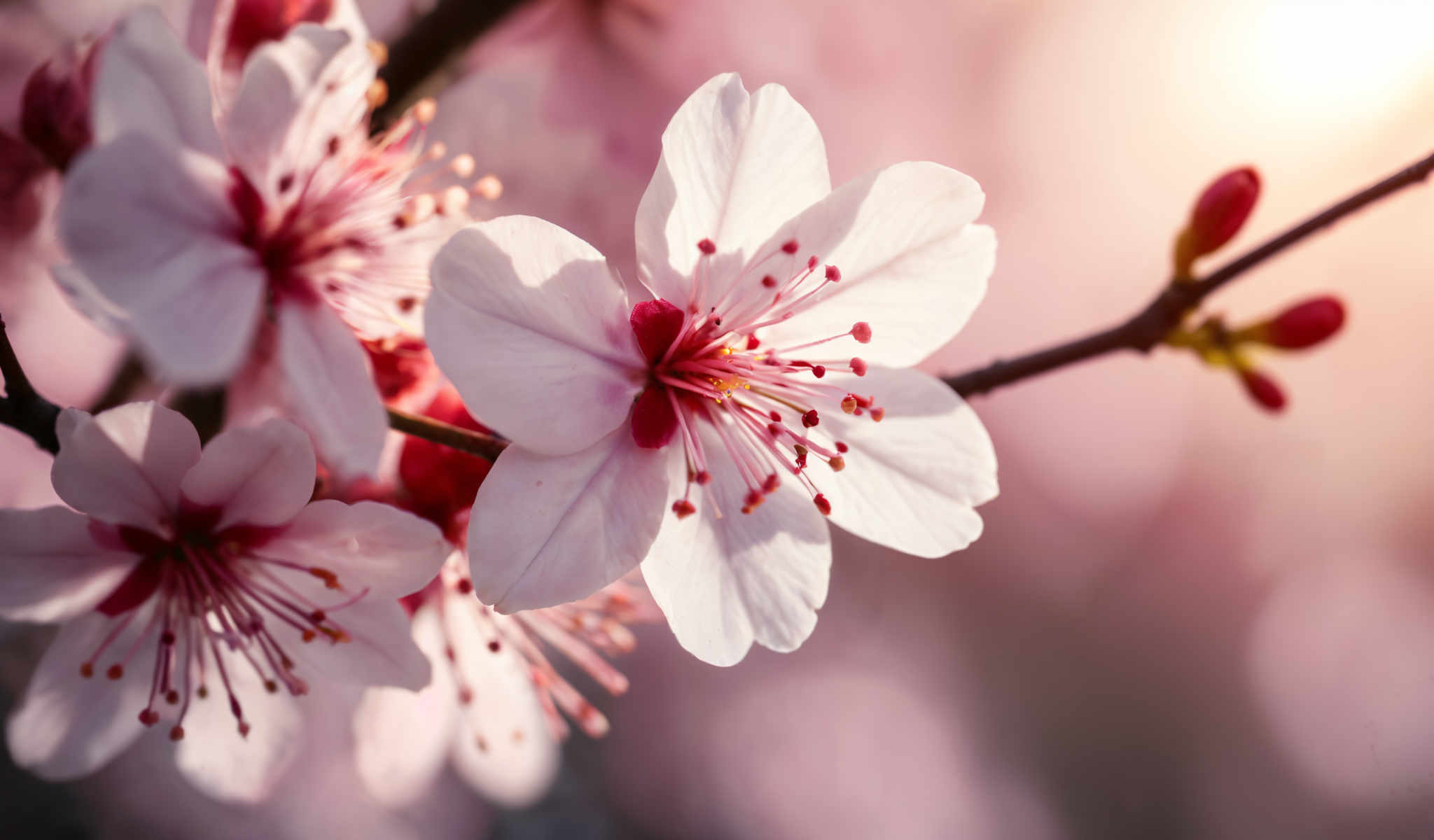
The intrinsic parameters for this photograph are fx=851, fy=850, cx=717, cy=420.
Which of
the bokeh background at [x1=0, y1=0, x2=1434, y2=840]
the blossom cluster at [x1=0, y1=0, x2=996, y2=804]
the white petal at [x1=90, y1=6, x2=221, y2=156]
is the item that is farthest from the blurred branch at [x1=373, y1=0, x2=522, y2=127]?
the white petal at [x1=90, y1=6, x2=221, y2=156]

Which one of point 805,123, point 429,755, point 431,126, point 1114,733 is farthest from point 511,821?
point 805,123

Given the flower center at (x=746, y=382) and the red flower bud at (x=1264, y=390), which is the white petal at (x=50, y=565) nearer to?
the flower center at (x=746, y=382)

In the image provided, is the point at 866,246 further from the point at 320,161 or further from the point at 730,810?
the point at 730,810

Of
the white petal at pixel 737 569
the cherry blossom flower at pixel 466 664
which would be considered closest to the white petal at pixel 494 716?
the cherry blossom flower at pixel 466 664

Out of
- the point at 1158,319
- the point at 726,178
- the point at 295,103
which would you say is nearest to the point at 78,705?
the point at 295,103

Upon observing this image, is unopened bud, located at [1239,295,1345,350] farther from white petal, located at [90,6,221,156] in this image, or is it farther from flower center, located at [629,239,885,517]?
white petal, located at [90,6,221,156]

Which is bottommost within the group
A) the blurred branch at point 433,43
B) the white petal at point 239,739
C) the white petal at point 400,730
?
the white petal at point 400,730

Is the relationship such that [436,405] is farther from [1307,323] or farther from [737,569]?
[1307,323]
